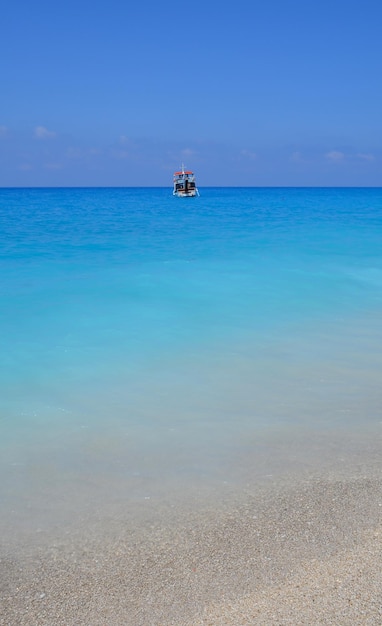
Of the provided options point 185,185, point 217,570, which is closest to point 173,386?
point 217,570

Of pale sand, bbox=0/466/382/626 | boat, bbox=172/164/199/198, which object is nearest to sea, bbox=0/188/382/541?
pale sand, bbox=0/466/382/626

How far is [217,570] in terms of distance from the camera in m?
3.66

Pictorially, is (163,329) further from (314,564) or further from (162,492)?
(314,564)

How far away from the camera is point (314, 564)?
12.0ft

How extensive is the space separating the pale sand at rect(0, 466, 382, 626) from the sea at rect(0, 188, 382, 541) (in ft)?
1.23

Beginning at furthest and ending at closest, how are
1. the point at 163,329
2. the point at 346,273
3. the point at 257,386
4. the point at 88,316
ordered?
the point at 346,273 → the point at 88,316 → the point at 163,329 → the point at 257,386

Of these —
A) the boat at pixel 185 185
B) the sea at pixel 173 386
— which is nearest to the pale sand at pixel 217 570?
the sea at pixel 173 386

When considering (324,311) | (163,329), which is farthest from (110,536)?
(324,311)

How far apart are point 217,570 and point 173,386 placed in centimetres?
389

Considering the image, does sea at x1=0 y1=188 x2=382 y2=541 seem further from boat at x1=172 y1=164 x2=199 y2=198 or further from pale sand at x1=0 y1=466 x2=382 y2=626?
boat at x1=172 y1=164 x2=199 y2=198

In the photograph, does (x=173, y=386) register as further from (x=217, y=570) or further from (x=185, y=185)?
(x=185, y=185)

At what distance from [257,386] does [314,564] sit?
3.82 m

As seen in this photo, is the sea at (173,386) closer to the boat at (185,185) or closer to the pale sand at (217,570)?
the pale sand at (217,570)

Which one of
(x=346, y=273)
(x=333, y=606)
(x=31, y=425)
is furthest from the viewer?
(x=346, y=273)
